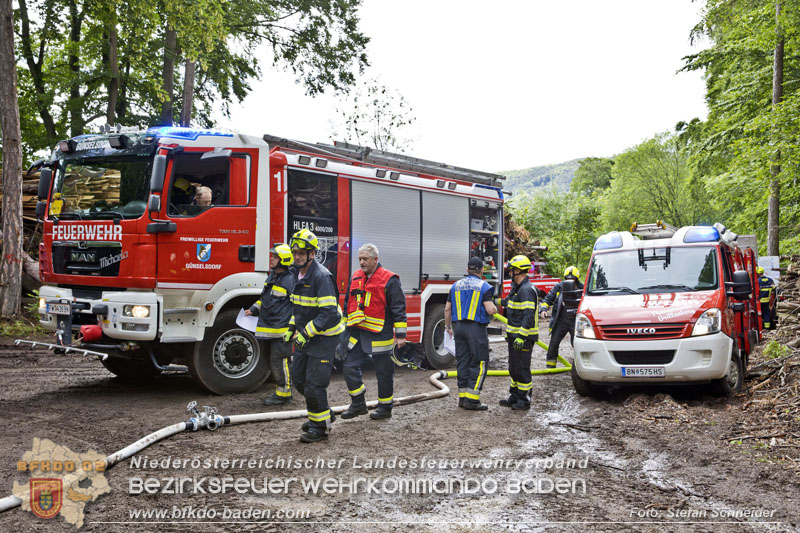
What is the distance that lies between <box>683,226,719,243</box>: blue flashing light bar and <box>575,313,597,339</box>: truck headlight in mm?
1783

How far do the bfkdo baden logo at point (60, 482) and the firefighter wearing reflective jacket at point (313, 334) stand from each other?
5.66ft

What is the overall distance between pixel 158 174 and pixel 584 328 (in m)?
5.22

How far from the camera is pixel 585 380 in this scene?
26.5ft

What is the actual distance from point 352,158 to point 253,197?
2286mm

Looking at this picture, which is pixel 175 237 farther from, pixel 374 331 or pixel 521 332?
pixel 521 332

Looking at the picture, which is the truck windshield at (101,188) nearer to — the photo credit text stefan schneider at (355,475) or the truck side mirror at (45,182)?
the truck side mirror at (45,182)

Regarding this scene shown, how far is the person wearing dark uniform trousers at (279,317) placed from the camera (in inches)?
296

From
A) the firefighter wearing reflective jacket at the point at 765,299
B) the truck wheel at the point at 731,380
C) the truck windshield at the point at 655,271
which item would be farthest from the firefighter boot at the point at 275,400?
the firefighter wearing reflective jacket at the point at 765,299

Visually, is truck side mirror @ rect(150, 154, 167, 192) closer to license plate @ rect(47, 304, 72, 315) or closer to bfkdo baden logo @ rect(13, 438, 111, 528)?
license plate @ rect(47, 304, 72, 315)

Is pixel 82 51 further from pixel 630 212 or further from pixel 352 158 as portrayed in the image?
pixel 630 212

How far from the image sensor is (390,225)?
1005 centimetres

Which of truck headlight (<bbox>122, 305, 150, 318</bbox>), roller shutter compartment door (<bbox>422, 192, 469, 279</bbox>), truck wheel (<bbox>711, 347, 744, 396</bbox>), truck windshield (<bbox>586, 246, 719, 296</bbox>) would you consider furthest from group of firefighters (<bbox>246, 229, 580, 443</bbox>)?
roller shutter compartment door (<bbox>422, 192, 469, 279</bbox>)

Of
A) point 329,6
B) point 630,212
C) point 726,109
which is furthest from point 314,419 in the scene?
point 630,212

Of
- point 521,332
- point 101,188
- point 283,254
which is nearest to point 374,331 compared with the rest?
point 283,254
